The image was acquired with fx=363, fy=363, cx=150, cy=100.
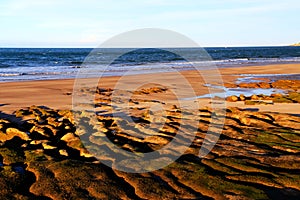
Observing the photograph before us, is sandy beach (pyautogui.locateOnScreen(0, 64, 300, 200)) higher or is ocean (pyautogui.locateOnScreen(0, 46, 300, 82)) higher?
sandy beach (pyautogui.locateOnScreen(0, 64, 300, 200))

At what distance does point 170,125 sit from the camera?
858 centimetres

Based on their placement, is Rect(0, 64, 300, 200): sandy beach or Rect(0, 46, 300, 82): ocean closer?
Rect(0, 64, 300, 200): sandy beach

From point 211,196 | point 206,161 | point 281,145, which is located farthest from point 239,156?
point 211,196

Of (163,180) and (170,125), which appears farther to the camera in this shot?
(170,125)

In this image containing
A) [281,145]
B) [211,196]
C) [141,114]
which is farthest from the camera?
[141,114]

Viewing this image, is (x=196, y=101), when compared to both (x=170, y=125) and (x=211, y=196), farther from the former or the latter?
(x=211, y=196)

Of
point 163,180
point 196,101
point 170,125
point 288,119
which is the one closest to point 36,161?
point 163,180

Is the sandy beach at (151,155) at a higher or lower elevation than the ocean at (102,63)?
higher

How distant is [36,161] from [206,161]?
2881 mm

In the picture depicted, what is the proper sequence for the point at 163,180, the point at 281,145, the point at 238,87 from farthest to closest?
the point at 238,87 → the point at 281,145 → the point at 163,180

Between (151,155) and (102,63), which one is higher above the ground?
(151,155)

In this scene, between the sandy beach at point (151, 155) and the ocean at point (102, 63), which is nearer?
the sandy beach at point (151, 155)

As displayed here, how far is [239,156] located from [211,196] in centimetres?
173

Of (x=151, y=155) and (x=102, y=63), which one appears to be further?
(x=102, y=63)
